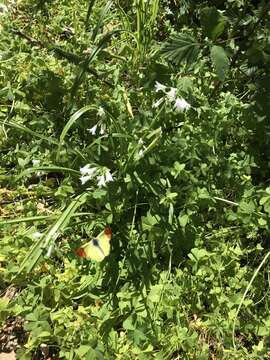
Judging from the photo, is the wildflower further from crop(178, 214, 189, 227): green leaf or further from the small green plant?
crop(178, 214, 189, 227): green leaf

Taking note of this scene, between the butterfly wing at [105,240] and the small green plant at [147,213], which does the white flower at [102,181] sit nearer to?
the small green plant at [147,213]

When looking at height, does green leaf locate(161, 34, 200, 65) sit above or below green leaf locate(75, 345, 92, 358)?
above

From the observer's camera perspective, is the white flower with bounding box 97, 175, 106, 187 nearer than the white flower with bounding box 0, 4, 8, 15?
Yes

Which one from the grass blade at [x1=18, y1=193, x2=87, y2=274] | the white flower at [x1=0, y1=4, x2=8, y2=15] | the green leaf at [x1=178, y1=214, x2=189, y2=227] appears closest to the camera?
the grass blade at [x1=18, y1=193, x2=87, y2=274]

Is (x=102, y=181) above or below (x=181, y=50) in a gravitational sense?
below

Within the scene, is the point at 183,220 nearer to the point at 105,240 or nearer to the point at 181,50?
the point at 105,240

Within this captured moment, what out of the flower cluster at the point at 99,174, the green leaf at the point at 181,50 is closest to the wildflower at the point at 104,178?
the flower cluster at the point at 99,174

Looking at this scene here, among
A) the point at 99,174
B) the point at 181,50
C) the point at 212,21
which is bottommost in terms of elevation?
the point at 99,174

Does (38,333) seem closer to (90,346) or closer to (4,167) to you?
(90,346)

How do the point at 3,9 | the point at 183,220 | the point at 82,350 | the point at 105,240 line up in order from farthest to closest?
the point at 3,9, the point at 183,220, the point at 105,240, the point at 82,350

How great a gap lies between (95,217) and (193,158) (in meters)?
0.51

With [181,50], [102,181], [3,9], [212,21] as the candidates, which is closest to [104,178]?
[102,181]

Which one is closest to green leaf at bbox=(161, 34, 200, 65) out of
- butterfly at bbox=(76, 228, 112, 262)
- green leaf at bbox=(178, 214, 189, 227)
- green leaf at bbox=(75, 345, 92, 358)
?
green leaf at bbox=(178, 214, 189, 227)

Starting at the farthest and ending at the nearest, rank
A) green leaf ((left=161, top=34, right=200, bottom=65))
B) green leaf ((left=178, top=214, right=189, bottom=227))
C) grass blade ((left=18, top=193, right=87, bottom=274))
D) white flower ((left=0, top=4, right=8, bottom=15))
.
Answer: white flower ((left=0, top=4, right=8, bottom=15)), green leaf ((left=178, top=214, right=189, bottom=227)), green leaf ((left=161, top=34, right=200, bottom=65)), grass blade ((left=18, top=193, right=87, bottom=274))
